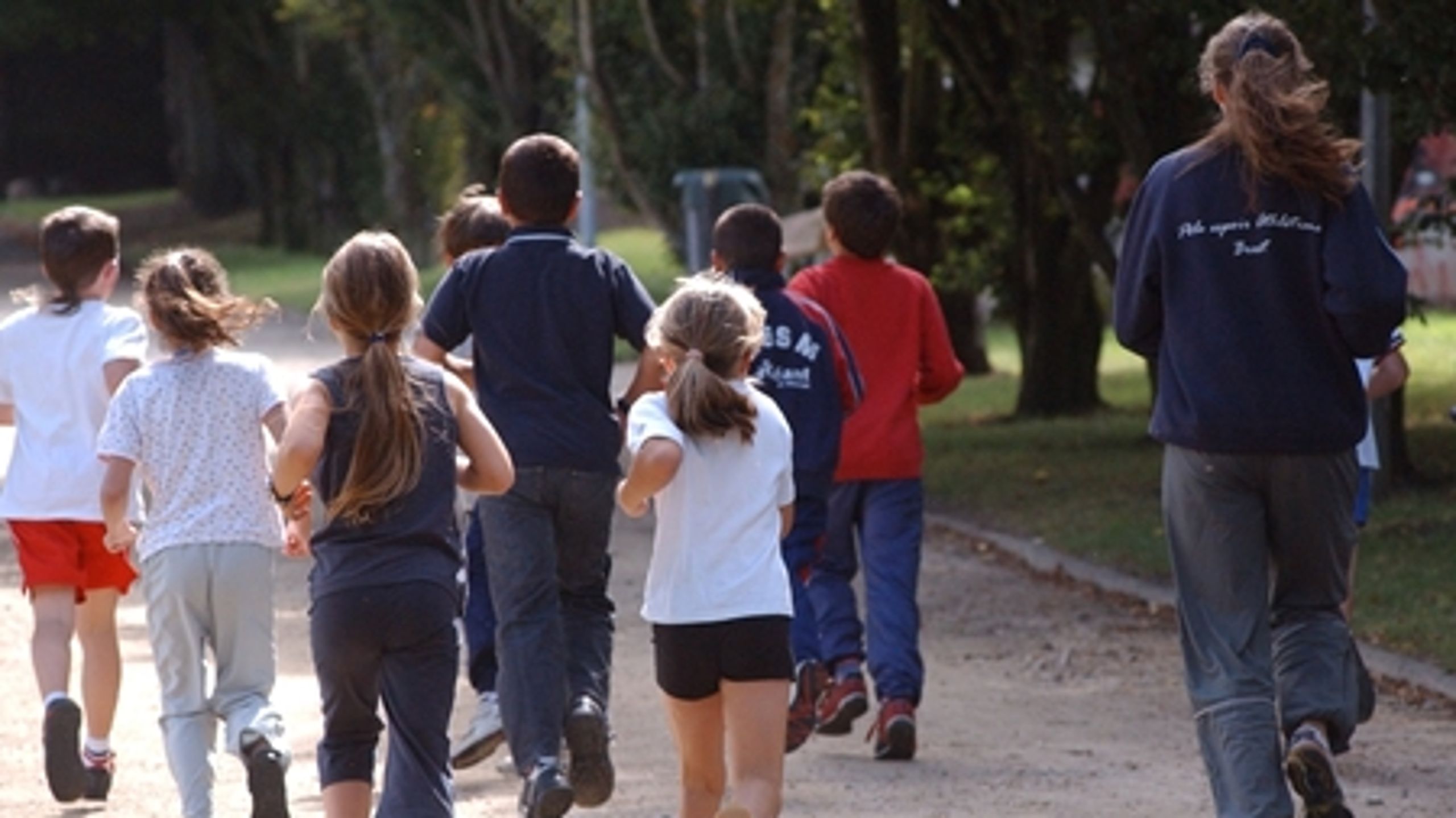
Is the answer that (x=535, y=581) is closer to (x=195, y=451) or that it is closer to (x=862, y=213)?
(x=195, y=451)

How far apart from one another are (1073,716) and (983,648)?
1.57m

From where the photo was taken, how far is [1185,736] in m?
8.19

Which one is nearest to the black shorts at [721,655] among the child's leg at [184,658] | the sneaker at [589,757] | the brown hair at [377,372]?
the brown hair at [377,372]

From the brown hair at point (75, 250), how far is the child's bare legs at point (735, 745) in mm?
2265

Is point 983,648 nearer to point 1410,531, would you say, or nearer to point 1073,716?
point 1073,716

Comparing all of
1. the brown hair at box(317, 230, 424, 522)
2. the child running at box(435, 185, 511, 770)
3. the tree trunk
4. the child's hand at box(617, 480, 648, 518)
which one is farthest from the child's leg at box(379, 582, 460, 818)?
the tree trunk

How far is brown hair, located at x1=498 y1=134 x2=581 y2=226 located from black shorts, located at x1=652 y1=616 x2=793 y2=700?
1.46m

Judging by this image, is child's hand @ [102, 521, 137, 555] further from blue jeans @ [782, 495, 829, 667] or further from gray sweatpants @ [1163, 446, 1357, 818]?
gray sweatpants @ [1163, 446, 1357, 818]

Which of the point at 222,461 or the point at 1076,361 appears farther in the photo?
the point at 1076,361

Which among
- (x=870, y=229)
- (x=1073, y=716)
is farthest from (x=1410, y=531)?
(x=870, y=229)

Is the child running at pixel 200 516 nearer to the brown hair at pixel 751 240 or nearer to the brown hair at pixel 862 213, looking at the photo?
the brown hair at pixel 751 240

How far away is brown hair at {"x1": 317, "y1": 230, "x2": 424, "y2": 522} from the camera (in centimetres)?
A: 550

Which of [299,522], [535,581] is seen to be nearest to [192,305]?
[299,522]

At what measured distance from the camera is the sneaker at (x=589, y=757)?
6.67m
